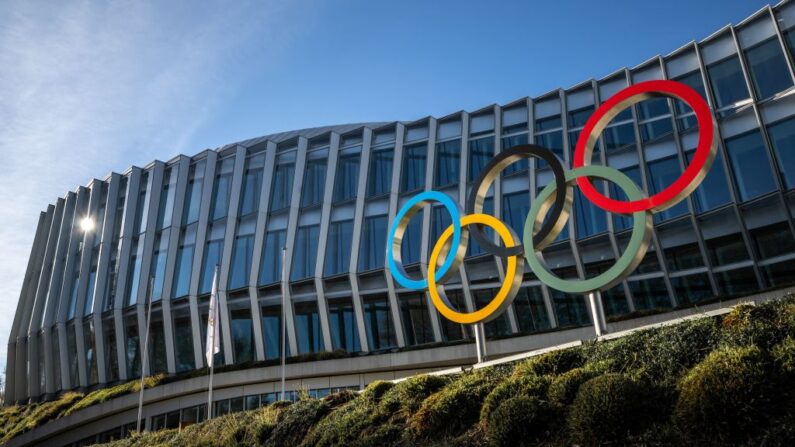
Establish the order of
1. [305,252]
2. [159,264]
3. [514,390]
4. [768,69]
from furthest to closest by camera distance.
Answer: [159,264]
[305,252]
[768,69]
[514,390]

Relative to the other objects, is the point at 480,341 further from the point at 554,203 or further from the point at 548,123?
the point at 548,123

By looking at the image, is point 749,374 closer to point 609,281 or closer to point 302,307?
point 609,281

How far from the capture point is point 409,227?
3753 centimetres

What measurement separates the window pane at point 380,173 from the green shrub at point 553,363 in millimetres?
25692

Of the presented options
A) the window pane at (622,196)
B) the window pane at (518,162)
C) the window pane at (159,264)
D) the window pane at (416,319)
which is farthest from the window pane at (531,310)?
the window pane at (159,264)

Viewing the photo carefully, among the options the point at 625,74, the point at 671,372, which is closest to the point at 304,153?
the point at 625,74

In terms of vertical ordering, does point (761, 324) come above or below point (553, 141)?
below

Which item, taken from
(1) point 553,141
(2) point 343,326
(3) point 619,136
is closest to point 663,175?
(3) point 619,136

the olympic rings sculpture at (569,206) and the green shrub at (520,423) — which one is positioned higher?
the olympic rings sculpture at (569,206)

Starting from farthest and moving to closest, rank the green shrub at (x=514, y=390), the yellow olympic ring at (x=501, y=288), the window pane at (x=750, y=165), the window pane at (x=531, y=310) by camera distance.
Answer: the window pane at (x=531, y=310) < the window pane at (x=750, y=165) < the yellow olympic ring at (x=501, y=288) < the green shrub at (x=514, y=390)

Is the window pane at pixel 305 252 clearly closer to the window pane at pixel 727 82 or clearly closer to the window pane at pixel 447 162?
the window pane at pixel 447 162

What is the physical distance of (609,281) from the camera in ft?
50.1

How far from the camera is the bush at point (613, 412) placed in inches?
376

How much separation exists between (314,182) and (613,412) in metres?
31.9
